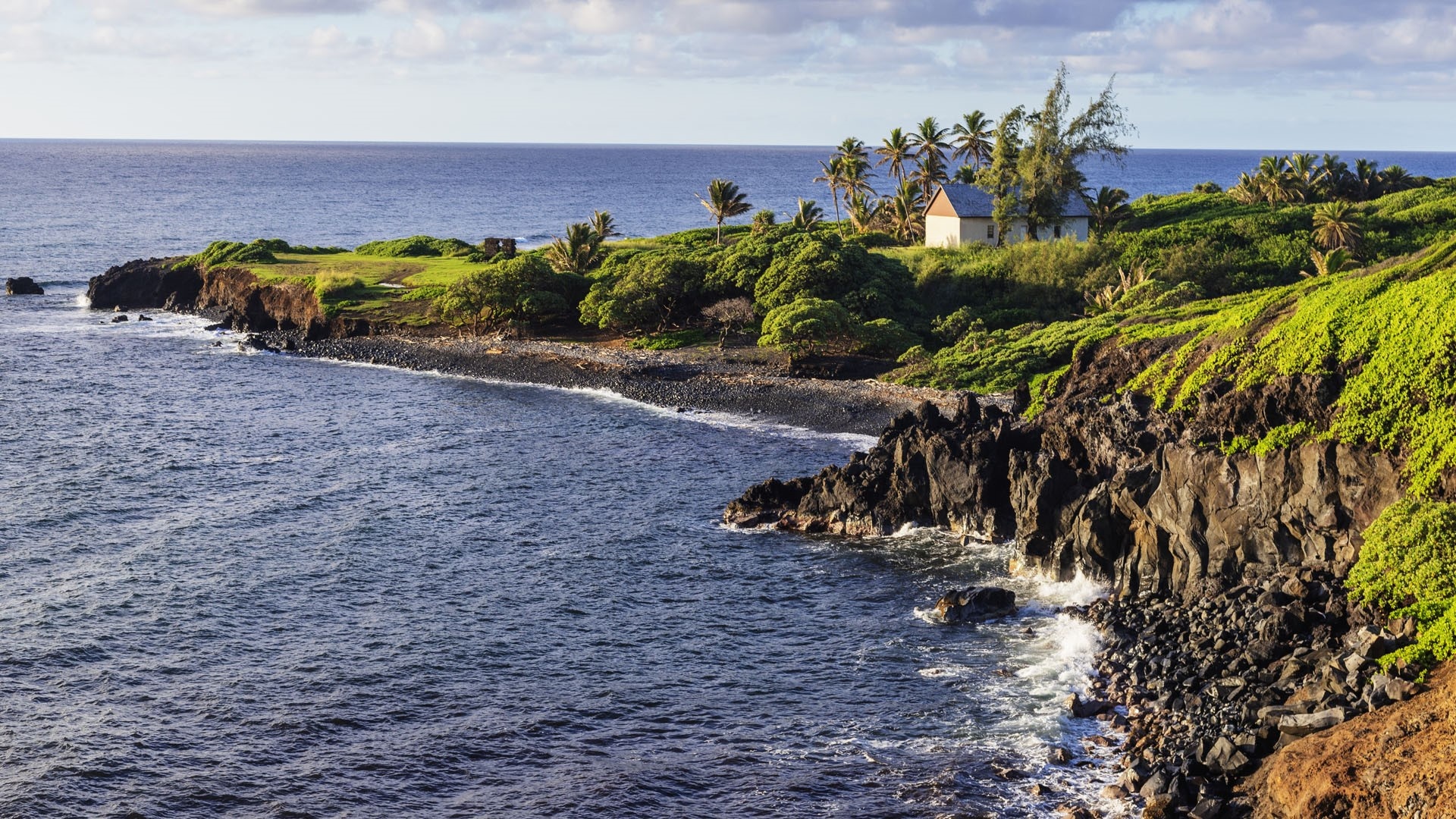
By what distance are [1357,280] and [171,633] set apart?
41919 mm

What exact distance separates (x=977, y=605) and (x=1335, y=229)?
63.9 metres

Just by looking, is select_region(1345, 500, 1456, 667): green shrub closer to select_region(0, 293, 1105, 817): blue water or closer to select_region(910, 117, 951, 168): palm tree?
select_region(0, 293, 1105, 817): blue water

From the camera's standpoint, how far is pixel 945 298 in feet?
287

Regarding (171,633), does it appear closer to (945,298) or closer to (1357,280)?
(1357,280)

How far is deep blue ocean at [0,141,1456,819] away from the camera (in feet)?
101

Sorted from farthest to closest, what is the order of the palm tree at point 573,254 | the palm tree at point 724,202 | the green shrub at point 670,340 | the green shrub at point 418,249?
the green shrub at point 418,249
the palm tree at point 724,202
the palm tree at point 573,254
the green shrub at point 670,340

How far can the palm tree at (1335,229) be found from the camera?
8969 cm

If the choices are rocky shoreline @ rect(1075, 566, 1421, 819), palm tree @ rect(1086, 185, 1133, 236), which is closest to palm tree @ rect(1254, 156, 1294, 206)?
palm tree @ rect(1086, 185, 1133, 236)

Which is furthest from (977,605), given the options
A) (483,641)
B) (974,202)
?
(974,202)

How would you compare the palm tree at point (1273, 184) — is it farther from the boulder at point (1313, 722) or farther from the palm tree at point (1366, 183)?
the boulder at point (1313, 722)

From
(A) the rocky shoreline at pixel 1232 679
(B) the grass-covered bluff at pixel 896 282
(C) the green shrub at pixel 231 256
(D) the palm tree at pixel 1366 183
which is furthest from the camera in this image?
(C) the green shrub at pixel 231 256

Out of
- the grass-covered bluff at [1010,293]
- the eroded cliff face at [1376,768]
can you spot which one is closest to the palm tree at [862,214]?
the grass-covered bluff at [1010,293]

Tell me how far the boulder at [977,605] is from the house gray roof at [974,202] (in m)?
61.9

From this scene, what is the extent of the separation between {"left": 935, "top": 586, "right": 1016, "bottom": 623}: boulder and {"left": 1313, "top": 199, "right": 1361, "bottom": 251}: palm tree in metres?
61.3
